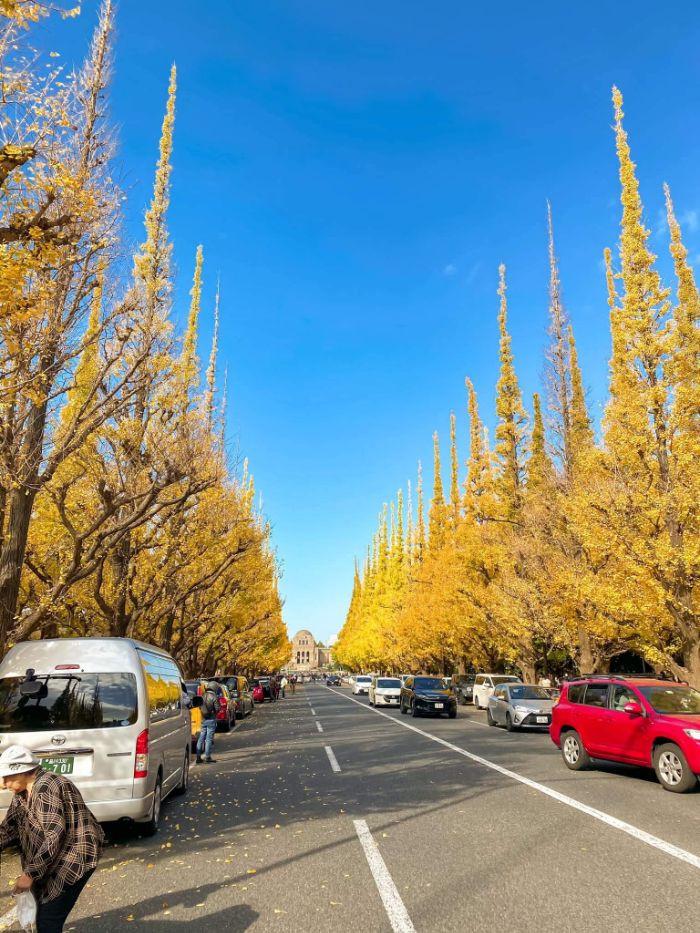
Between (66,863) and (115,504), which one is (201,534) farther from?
(66,863)

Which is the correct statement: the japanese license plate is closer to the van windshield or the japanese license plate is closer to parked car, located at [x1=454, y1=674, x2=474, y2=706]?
the van windshield

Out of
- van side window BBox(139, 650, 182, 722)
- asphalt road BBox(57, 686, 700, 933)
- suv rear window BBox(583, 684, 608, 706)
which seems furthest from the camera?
suv rear window BBox(583, 684, 608, 706)

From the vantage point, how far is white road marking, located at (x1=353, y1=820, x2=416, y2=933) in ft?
14.0

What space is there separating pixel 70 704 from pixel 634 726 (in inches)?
322

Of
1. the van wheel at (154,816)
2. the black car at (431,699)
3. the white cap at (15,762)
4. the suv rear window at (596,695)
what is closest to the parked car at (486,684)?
the black car at (431,699)

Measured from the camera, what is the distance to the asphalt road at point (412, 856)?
446 cm

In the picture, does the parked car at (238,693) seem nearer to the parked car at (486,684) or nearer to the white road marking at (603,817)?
the parked car at (486,684)

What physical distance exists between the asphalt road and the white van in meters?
0.67

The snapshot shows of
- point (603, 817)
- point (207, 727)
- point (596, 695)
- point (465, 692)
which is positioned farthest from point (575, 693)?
point (465, 692)

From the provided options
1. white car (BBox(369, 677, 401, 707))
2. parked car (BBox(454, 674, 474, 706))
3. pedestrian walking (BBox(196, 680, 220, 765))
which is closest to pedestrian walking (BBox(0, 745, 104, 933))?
pedestrian walking (BBox(196, 680, 220, 765))

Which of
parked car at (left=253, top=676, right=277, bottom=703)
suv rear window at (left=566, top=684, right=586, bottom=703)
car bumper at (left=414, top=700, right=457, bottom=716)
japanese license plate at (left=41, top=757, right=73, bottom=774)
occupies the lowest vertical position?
parked car at (left=253, top=676, right=277, bottom=703)

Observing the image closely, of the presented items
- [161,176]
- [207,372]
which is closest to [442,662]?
[207,372]

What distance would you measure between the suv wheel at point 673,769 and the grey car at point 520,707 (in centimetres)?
952

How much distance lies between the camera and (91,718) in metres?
6.46
